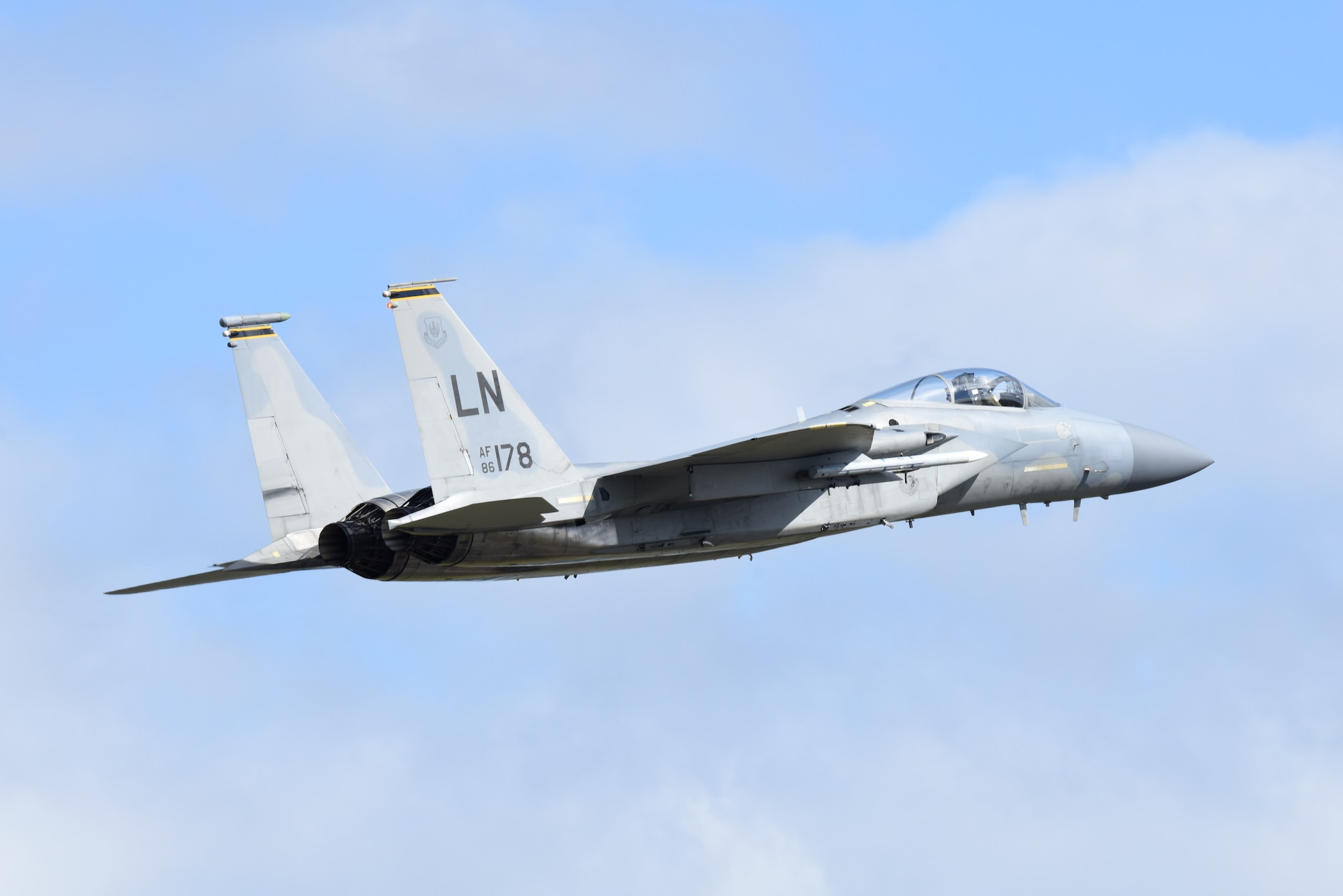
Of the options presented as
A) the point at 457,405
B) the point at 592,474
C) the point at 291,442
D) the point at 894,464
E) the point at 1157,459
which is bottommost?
the point at 1157,459

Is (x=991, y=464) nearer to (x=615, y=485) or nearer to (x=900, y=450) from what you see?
(x=900, y=450)

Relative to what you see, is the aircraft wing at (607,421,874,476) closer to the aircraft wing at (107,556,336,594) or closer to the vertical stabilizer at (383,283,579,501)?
the vertical stabilizer at (383,283,579,501)

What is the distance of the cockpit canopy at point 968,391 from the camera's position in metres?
22.3

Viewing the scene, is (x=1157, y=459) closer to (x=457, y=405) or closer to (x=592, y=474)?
(x=592, y=474)

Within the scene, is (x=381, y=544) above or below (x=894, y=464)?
above

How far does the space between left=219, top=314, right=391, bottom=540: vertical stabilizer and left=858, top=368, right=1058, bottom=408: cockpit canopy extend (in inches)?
283

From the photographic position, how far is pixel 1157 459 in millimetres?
23984

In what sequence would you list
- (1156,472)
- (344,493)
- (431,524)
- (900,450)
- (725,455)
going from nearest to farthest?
(431,524)
(725,455)
(900,450)
(344,493)
(1156,472)

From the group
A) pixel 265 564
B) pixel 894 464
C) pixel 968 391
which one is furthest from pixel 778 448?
pixel 265 564

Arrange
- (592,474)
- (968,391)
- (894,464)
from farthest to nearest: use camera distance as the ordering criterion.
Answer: (968,391) → (894,464) → (592,474)

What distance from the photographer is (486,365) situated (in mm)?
18578

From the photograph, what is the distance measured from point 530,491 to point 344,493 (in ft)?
14.9

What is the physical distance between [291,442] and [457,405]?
4713mm

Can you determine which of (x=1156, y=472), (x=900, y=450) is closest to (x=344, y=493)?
(x=900, y=450)
